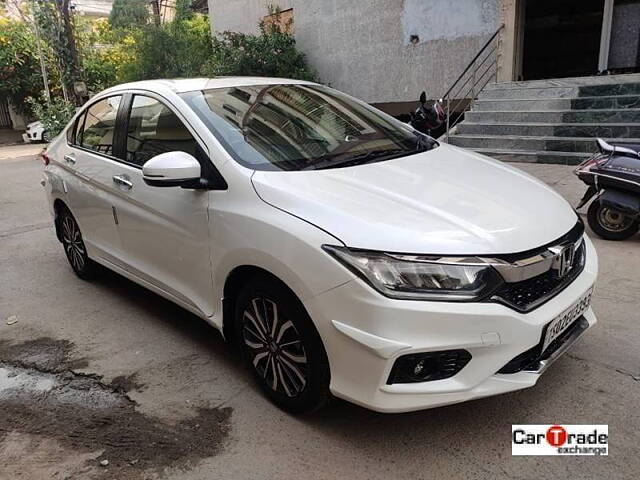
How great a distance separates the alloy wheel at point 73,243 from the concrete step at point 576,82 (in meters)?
7.83

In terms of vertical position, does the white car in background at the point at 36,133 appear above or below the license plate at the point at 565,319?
below

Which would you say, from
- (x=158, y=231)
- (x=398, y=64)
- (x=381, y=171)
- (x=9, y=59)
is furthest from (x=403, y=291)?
(x=9, y=59)

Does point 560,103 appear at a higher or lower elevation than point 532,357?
higher

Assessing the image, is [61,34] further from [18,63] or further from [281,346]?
[281,346]

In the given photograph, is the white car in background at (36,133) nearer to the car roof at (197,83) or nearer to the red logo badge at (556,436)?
the car roof at (197,83)

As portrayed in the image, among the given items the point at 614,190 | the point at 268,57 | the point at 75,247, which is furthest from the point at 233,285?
the point at 268,57

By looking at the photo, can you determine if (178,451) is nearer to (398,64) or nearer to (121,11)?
(398,64)

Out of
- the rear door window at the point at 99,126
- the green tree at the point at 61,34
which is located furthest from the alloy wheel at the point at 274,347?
the green tree at the point at 61,34

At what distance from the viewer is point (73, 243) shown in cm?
473

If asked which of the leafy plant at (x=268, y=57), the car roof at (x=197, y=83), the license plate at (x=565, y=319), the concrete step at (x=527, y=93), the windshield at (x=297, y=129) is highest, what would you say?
the leafy plant at (x=268, y=57)

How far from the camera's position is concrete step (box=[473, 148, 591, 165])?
7969mm

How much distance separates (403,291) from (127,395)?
1832mm

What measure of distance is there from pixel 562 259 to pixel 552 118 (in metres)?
7.00

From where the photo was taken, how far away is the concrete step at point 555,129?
785 cm
